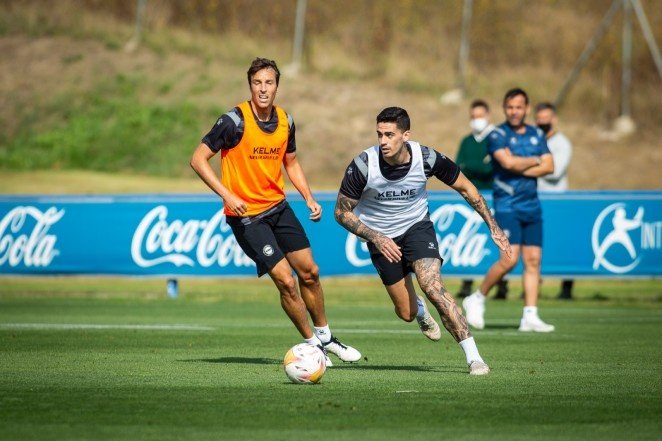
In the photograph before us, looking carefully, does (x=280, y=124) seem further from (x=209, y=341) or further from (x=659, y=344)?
(x=659, y=344)

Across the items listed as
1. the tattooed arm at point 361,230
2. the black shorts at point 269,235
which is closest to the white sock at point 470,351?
the tattooed arm at point 361,230

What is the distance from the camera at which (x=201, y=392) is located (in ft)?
30.1

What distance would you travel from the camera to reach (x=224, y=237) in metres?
21.8

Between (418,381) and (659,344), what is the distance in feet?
14.5

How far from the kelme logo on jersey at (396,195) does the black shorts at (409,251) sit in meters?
0.27

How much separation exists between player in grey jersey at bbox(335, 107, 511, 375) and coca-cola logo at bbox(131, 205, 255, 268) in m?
10.4

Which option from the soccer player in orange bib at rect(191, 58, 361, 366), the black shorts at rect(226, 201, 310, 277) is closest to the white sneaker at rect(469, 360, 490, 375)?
the soccer player in orange bib at rect(191, 58, 361, 366)

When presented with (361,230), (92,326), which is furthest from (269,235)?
(92,326)

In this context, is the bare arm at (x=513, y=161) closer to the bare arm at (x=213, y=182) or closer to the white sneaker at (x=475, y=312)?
the white sneaker at (x=475, y=312)

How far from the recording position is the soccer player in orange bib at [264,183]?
11.1m

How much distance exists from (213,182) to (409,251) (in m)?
1.67

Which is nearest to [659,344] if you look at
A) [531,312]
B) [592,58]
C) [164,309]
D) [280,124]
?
[531,312]

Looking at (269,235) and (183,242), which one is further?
(183,242)

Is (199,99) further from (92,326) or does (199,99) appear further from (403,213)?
(403,213)
